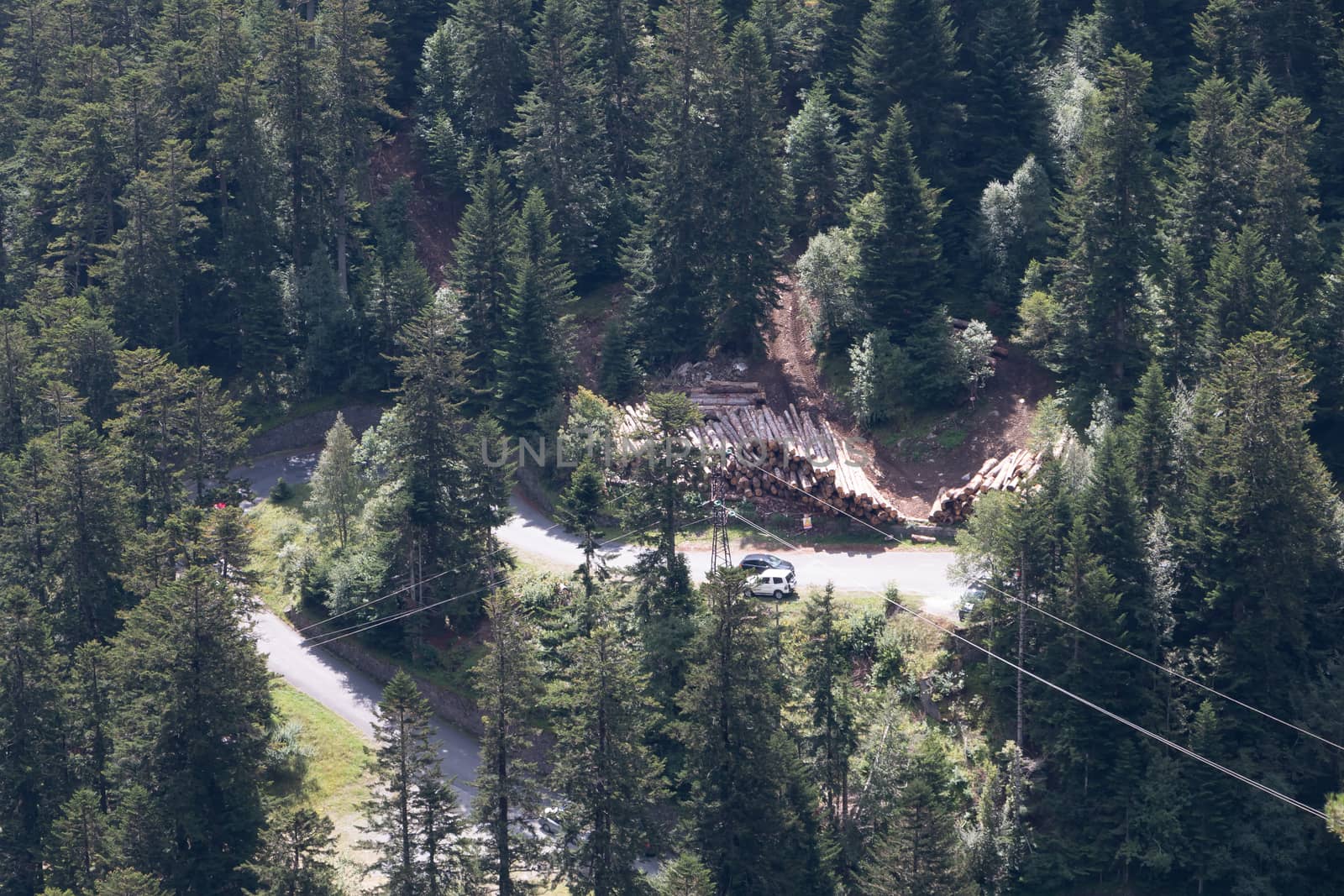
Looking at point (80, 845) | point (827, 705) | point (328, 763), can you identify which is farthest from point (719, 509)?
point (80, 845)

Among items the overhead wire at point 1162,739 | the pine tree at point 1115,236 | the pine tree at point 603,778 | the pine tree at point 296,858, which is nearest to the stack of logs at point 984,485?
the pine tree at point 1115,236

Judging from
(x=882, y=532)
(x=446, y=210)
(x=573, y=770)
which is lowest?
(x=573, y=770)

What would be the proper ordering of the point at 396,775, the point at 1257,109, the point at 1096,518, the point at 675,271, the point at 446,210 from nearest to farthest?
the point at 396,775, the point at 1096,518, the point at 1257,109, the point at 675,271, the point at 446,210

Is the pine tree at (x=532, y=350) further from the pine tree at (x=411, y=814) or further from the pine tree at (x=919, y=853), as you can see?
the pine tree at (x=919, y=853)

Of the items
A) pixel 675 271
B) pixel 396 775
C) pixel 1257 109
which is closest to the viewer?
pixel 396 775

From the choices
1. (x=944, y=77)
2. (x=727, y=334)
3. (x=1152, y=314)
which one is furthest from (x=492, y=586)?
(x=944, y=77)

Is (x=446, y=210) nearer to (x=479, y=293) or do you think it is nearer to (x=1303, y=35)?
(x=479, y=293)
